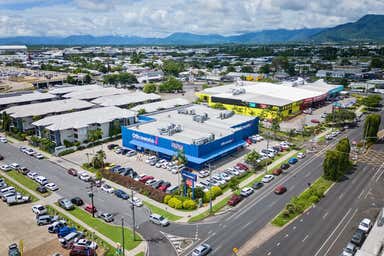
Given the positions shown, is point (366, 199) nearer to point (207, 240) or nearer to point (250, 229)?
point (250, 229)

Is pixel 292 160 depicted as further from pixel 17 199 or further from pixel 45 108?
pixel 45 108

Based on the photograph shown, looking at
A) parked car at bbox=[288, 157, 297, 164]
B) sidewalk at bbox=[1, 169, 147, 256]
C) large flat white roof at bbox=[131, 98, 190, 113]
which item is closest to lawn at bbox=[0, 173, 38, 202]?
sidewalk at bbox=[1, 169, 147, 256]

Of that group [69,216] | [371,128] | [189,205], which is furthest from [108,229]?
[371,128]

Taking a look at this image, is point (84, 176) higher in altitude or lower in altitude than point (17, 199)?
higher

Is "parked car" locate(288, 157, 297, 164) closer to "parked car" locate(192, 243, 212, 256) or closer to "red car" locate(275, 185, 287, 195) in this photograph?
"red car" locate(275, 185, 287, 195)

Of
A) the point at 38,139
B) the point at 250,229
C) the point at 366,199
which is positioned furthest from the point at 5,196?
the point at 366,199

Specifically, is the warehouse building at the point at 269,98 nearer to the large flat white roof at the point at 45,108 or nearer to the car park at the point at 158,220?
the large flat white roof at the point at 45,108
